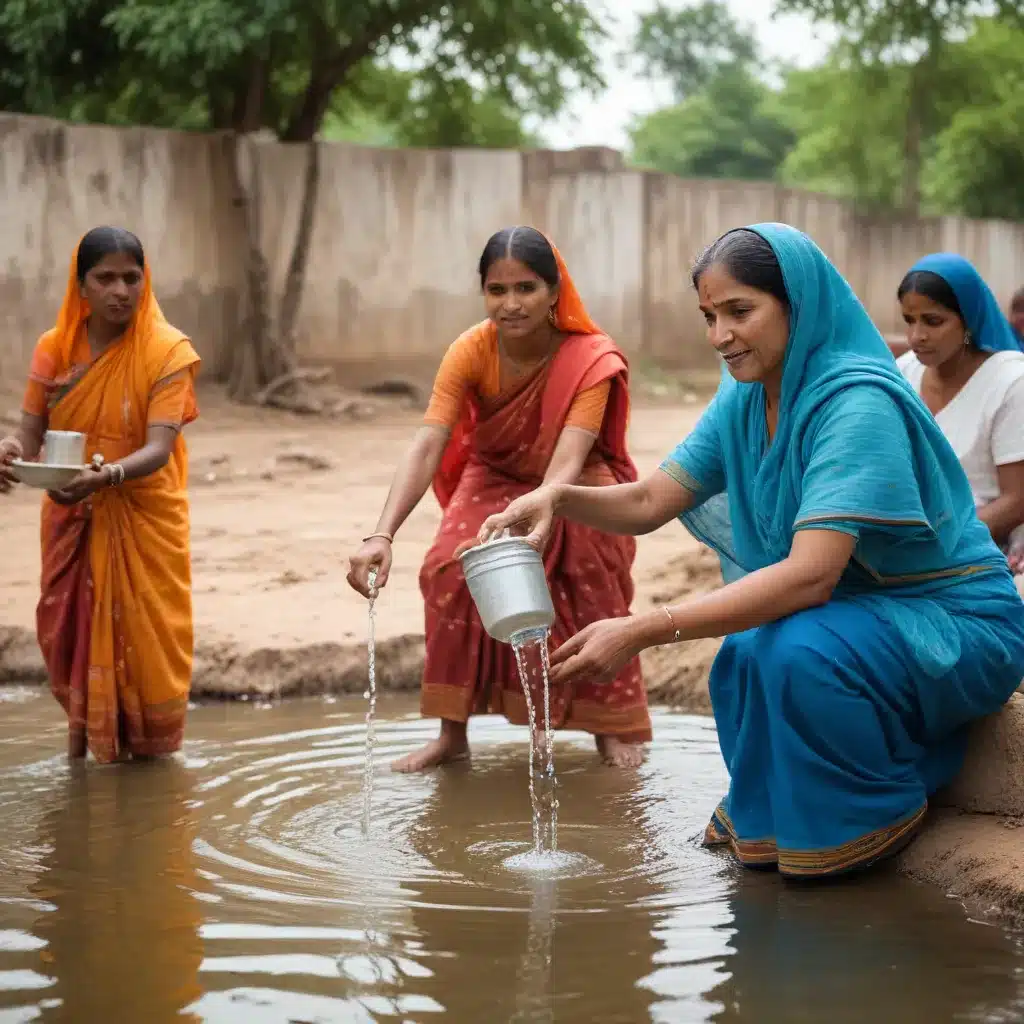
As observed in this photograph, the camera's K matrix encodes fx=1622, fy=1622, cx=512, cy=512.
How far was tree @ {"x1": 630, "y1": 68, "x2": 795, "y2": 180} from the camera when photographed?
136 ft

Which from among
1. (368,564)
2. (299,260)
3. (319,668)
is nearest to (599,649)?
(368,564)

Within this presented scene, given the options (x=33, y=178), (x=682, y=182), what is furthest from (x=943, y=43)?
(x=33, y=178)

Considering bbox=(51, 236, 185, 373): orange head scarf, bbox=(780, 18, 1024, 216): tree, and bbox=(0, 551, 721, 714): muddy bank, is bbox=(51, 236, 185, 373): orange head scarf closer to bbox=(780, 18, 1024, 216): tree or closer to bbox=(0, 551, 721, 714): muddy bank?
bbox=(0, 551, 721, 714): muddy bank

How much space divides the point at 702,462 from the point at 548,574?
125cm

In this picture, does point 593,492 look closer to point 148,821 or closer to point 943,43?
point 148,821

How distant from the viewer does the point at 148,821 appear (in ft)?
15.1

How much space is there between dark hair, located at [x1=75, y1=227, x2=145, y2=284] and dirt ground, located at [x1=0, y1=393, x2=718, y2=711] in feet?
6.06

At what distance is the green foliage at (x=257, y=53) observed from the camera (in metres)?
13.6

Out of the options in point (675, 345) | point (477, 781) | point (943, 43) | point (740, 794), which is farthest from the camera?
point (943, 43)

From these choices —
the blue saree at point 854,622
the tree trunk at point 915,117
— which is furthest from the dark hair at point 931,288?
the tree trunk at point 915,117

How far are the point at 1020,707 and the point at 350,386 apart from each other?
480 inches

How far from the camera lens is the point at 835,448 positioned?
3.60 metres

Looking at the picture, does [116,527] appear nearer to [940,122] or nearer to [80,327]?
[80,327]

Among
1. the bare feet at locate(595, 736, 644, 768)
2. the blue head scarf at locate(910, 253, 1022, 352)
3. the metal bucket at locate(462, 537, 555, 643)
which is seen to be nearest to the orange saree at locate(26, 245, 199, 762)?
the bare feet at locate(595, 736, 644, 768)
